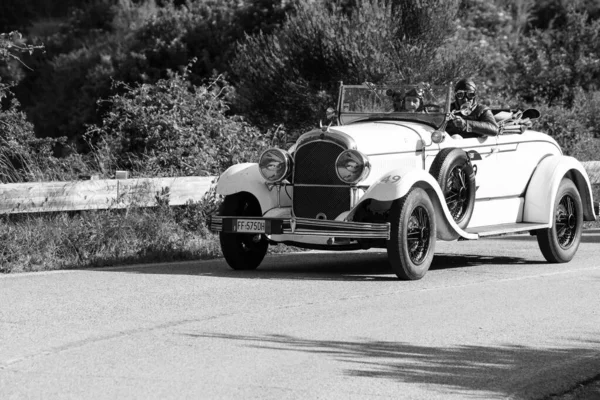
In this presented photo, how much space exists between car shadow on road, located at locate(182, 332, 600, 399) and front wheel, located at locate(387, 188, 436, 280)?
9.30 feet

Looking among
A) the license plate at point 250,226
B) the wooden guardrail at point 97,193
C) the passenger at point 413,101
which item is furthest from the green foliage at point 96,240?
the passenger at point 413,101

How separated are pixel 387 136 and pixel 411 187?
84 centimetres

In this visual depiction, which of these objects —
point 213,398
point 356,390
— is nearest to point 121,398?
point 213,398

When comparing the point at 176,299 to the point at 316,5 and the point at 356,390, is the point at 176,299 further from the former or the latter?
the point at 316,5

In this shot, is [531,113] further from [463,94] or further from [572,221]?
[572,221]

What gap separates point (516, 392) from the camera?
618 cm

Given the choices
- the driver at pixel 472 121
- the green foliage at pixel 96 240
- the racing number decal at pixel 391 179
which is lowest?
the green foliage at pixel 96 240

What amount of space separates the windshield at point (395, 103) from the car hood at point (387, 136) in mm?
345

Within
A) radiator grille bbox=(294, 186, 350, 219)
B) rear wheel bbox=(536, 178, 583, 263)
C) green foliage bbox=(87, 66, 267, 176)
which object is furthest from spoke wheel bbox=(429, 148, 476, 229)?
green foliage bbox=(87, 66, 267, 176)

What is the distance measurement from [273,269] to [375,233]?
1.68 m

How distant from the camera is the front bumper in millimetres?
10336

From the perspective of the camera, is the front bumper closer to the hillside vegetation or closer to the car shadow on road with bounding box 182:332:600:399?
the hillside vegetation

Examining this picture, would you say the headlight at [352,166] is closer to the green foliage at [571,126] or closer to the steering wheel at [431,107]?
the steering wheel at [431,107]

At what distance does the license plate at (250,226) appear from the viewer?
10.8 meters
